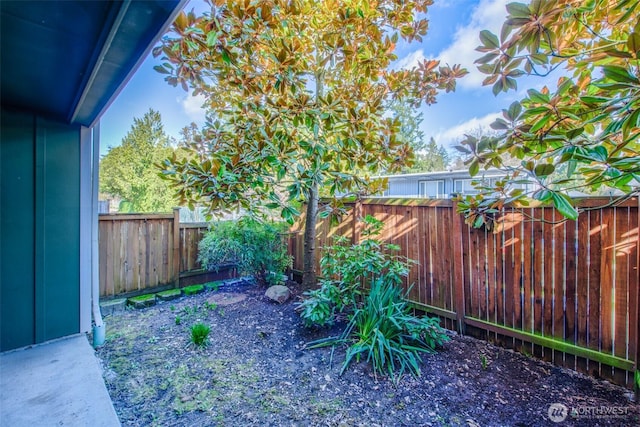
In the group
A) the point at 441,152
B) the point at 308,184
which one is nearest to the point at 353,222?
the point at 308,184

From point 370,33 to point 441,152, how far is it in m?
20.0

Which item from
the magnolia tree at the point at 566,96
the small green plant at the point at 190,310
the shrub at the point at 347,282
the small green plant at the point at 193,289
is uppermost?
the magnolia tree at the point at 566,96

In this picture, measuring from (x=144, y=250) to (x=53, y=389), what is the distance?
247 centimetres

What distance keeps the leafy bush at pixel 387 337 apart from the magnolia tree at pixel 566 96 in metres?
1.39

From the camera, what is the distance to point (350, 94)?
3158 mm

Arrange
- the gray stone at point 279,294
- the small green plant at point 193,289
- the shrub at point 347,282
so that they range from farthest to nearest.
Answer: the small green plant at point 193,289
the gray stone at point 279,294
the shrub at point 347,282

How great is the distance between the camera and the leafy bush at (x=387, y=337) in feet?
7.41

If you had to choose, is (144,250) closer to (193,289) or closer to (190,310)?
(193,289)

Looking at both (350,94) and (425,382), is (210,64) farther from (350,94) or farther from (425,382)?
(425,382)

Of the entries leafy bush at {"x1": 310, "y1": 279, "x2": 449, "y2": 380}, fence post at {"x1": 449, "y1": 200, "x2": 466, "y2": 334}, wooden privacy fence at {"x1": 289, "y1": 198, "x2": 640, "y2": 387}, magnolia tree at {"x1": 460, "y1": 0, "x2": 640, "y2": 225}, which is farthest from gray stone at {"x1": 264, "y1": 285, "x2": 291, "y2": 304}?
magnolia tree at {"x1": 460, "y1": 0, "x2": 640, "y2": 225}

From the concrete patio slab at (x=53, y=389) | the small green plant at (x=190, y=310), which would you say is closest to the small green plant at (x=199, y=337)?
the concrete patio slab at (x=53, y=389)

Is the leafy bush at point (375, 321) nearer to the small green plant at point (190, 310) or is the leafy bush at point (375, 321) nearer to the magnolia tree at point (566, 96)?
the magnolia tree at point (566, 96)

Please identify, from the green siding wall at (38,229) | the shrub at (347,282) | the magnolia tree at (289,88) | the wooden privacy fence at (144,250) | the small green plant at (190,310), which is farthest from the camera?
the wooden privacy fence at (144,250)

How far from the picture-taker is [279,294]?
3.62m
